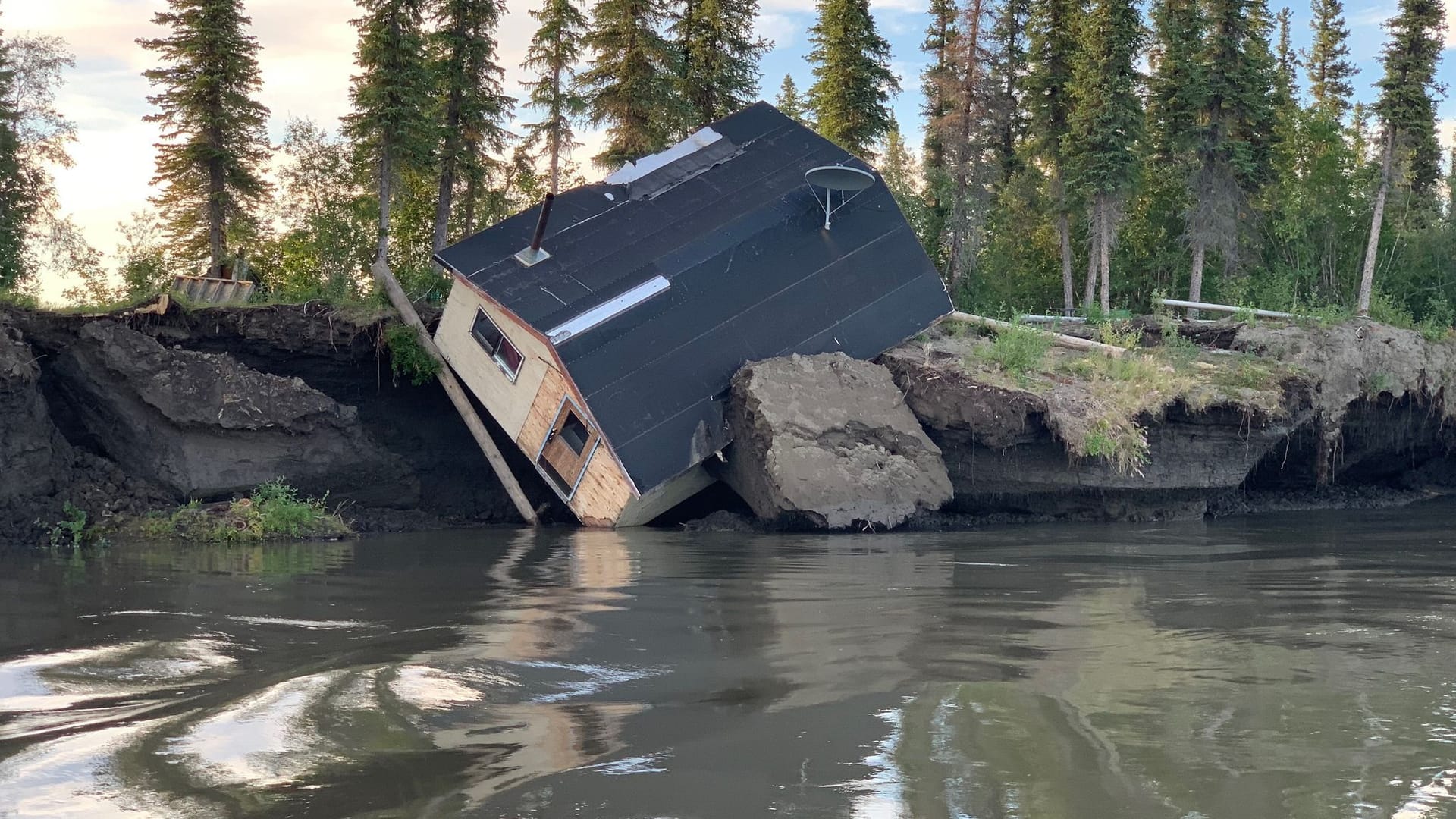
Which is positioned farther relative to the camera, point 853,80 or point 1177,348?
point 853,80

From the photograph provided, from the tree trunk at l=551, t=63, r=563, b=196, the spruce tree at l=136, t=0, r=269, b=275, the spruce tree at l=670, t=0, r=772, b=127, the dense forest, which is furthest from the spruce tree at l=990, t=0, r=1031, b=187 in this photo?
the spruce tree at l=136, t=0, r=269, b=275

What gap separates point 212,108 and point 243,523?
14.5 metres

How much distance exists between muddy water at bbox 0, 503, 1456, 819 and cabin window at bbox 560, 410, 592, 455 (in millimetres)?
6945

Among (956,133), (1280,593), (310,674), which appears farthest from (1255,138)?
(310,674)

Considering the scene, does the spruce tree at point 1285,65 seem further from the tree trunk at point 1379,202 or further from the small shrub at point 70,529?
the small shrub at point 70,529

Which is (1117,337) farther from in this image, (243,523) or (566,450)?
(243,523)

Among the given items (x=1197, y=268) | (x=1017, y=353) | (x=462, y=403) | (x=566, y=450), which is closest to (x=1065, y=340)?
(x=1017, y=353)

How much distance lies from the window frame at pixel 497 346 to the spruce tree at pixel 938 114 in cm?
2154

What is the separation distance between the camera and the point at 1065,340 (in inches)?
809

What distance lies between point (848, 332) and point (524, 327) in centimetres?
516

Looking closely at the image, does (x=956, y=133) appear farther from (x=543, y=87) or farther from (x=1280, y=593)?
(x=1280, y=593)

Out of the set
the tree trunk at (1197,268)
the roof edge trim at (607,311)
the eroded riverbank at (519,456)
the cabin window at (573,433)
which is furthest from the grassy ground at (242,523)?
the tree trunk at (1197,268)

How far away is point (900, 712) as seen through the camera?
5.49 m

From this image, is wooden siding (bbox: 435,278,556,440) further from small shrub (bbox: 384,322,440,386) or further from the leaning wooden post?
small shrub (bbox: 384,322,440,386)
